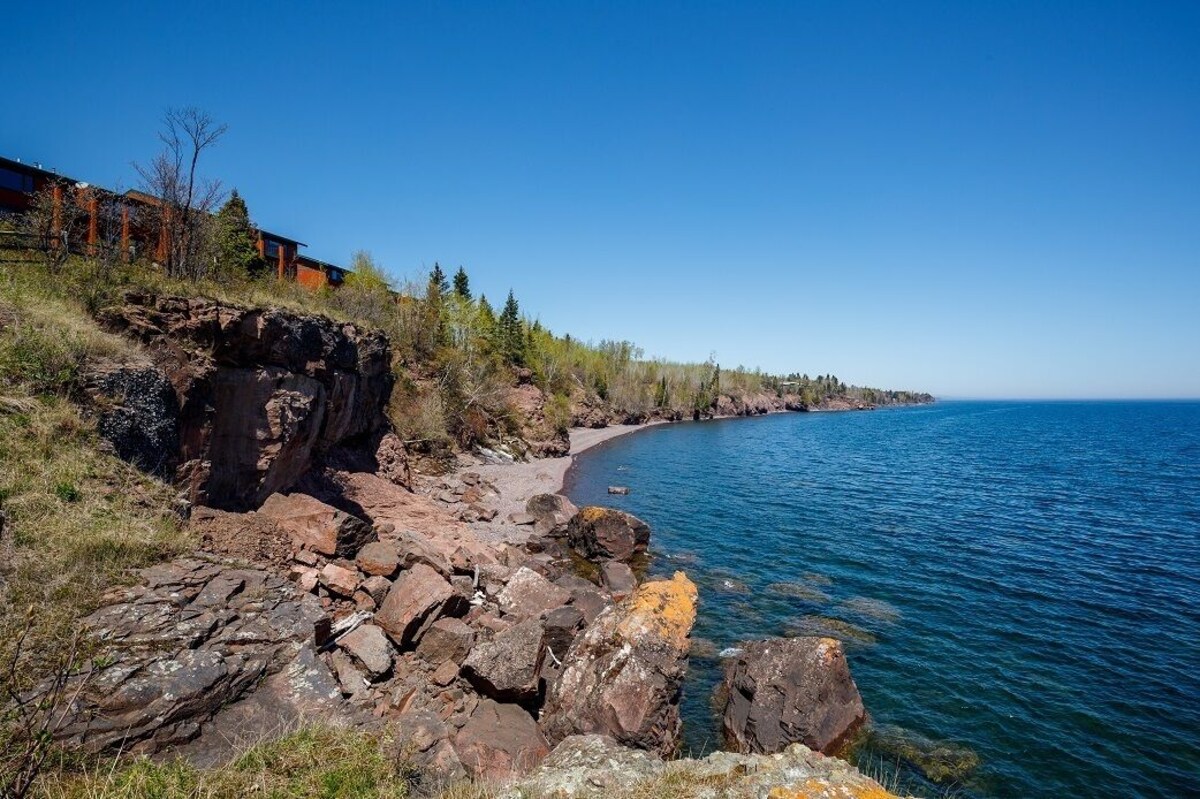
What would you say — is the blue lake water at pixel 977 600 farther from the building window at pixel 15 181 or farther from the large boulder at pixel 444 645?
→ the building window at pixel 15 181

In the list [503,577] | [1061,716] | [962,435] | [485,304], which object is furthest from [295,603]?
[962,435]

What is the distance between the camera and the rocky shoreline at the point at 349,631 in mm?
7285

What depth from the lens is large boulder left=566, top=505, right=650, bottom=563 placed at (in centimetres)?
2502

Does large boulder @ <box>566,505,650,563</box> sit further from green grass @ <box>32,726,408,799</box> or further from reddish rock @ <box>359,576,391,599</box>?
green grass @ <box>32,726,408,799</box>

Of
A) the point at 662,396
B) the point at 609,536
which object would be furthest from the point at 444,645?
the point at 662,396

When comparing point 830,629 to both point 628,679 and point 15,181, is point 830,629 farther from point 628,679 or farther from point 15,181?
point 15,181

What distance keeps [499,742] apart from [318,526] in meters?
9.03

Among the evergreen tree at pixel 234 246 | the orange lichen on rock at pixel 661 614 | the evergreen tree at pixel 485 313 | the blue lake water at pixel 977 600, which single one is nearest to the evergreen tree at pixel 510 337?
the evergreen tree at pixel 485 313

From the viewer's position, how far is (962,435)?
92625 millimetres

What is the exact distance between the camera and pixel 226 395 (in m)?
16.0

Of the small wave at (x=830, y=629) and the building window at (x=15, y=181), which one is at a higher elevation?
the building window at (x=15, y=181)

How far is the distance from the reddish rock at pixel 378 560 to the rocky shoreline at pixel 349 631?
0.07 metres

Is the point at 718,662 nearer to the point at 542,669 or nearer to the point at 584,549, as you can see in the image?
the point at 542,669

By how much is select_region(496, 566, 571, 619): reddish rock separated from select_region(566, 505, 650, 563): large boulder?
759 centimetres
